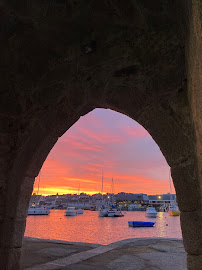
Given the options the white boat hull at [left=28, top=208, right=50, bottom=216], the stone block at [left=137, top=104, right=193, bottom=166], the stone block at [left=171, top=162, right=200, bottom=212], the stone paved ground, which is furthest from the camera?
the white boat hull at [left=28, top=208, right=50, bottom=216]

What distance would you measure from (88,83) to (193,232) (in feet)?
6.38

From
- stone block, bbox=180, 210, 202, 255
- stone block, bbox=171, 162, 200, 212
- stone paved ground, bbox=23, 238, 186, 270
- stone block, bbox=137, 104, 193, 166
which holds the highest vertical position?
stone block, bbox=137, 104, 193, 166

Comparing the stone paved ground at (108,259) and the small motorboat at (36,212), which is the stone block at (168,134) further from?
the small motorboat at (36,212)

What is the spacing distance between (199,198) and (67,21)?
230cm

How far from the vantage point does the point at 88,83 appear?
2.75m

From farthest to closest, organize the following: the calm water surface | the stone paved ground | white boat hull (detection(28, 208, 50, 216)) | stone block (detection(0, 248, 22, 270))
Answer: white boat hull (detection(28, 208, 50, 216)) < the calm water surface < the stone paved ground < stone block (detection(0, 248, 22, 270))

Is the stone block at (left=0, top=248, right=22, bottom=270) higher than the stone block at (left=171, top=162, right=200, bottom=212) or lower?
lower

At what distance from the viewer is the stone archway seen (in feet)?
6.61

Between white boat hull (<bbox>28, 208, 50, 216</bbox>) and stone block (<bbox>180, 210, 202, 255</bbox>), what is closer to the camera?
stone block (<bbox>180, 210, 202, 255</bbox>)

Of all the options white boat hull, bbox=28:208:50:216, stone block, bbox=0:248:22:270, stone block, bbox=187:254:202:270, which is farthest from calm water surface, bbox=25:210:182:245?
white boat hull, bbox=28:208:50:216

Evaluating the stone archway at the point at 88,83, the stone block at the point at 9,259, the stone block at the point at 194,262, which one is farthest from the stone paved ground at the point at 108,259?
the stone block at the point at 194,262

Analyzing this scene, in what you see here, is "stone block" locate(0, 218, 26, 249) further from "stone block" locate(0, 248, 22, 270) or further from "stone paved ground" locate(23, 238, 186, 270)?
"stone paved ground" locate(23, 238, 186, 270)

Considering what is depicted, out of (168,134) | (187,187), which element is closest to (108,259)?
(187,187)

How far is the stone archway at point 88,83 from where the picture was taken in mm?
2016
